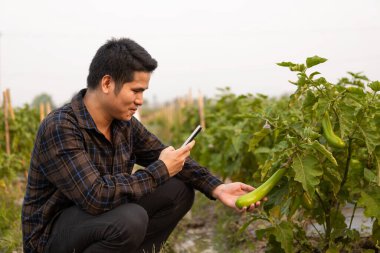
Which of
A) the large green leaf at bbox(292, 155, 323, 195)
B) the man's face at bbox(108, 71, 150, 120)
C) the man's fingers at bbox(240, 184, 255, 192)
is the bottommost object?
the man's fingers at bbox(240, 184, 255, 192)

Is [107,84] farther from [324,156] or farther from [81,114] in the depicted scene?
[324,156]

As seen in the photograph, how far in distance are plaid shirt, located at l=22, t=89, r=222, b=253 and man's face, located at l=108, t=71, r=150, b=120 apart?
0.17 metres

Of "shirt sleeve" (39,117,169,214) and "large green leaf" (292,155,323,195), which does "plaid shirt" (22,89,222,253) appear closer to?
"shirt sleeve" (39,117,169,214)

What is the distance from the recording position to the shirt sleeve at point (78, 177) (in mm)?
2777

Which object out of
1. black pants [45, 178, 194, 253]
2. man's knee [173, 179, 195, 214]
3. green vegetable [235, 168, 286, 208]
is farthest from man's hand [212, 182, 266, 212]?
black pants [45, 178, 194, 253]

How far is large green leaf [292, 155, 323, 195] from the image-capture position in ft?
8.41

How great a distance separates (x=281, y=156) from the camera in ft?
9.03

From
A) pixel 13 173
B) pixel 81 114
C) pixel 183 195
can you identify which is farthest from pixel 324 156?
pixel 13 173

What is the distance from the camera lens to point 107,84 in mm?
2957

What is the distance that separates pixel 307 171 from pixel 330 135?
226 millimetres

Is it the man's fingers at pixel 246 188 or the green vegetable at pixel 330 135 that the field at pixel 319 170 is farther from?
the man's fingers at pixel 246 188

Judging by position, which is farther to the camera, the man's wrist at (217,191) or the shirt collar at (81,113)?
the man's wrist at (217,191)

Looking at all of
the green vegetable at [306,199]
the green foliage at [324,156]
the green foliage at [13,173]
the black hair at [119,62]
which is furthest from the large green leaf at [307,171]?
the green foliage at [13,173]

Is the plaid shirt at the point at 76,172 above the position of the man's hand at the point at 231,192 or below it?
above
